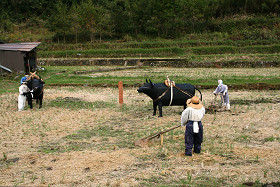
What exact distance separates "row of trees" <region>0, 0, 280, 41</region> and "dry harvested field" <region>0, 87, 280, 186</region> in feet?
123

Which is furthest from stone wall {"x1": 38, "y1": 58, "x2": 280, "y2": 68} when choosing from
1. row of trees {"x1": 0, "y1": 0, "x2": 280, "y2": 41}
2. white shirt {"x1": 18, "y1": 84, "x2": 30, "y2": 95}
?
white shirt {"x1": 18, "y1": 84, "x2": 30, "y2": 95}

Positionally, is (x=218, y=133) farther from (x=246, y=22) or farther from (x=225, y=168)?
(x=246, y=22)

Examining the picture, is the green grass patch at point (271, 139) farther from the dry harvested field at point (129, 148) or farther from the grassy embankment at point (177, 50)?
the grassy embankment at point (177, 50)

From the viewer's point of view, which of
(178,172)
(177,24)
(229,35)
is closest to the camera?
(178,172)

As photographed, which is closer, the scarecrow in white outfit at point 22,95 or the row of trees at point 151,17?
the scarecrow in white outfit at point 22,95

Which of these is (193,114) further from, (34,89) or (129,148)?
(34,89)

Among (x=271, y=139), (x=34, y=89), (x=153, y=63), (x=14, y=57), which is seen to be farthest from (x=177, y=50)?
(x=271, y=139)

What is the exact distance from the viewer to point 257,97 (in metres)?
18.9

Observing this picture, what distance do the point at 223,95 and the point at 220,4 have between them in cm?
4572

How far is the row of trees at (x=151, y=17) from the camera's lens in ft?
173

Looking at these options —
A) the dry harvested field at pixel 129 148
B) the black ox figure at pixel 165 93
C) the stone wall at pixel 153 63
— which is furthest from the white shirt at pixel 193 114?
the stone wall at pixel 153 63

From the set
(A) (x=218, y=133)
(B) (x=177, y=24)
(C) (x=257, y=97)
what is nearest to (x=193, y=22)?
(B) (x=177, y=24)

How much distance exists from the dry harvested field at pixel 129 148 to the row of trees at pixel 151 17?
37563 millimetres

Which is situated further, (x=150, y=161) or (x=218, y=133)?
(x=218, y=133)
